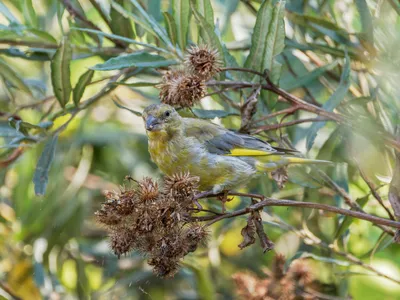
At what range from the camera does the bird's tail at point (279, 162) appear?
279cm

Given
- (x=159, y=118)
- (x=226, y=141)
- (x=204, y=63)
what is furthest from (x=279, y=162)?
(x=204, y=63)

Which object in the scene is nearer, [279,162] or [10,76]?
[279,162]

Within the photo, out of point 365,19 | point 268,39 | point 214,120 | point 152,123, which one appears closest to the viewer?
point 268,39

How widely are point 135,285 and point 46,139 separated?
130 centimetres

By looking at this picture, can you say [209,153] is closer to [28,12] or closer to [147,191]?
[147,191]

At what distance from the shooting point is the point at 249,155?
297 centimetres

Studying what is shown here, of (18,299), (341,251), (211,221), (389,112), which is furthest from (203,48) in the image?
(18,299)

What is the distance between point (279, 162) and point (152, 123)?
0.55 metres

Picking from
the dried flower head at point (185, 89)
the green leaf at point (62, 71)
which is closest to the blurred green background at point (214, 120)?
the green leaf at point (62, 71)

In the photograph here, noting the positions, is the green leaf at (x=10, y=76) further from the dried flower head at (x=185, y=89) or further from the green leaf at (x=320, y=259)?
the green leaf at (x=320, y=259)

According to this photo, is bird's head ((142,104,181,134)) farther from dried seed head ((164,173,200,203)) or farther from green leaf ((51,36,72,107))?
dried seed head ((164,173,200,203))

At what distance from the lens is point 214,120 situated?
11.8 feet

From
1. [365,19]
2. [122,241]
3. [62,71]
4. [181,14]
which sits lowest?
[122,241]

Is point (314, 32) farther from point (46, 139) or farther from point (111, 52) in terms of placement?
point (46, 139)
